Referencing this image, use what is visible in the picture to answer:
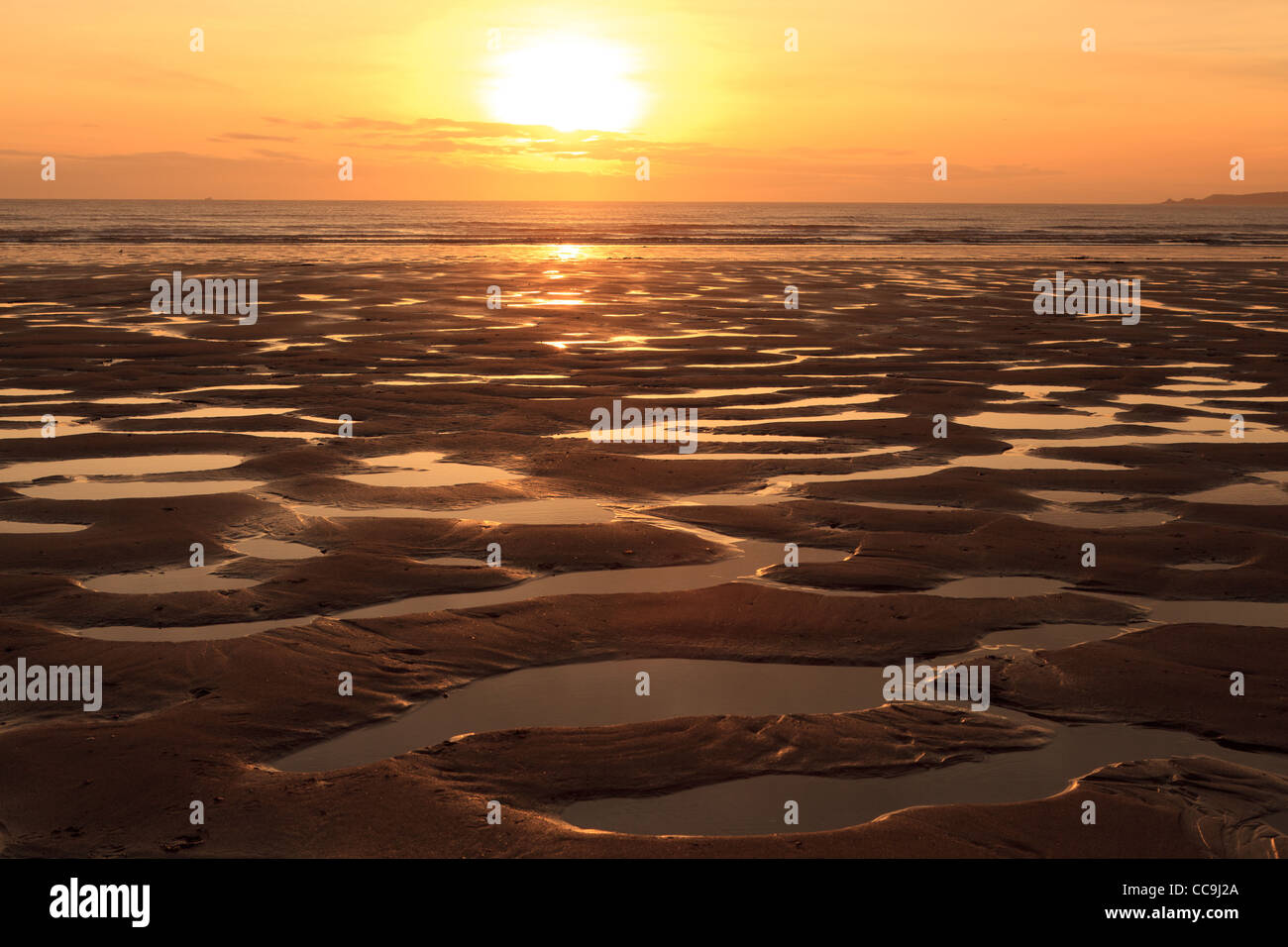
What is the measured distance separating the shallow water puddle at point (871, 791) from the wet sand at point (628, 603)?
3 centimetres

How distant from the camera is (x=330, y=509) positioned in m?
9.98

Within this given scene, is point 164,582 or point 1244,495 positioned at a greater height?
point 1244,495

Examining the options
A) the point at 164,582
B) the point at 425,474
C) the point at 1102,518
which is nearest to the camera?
the point at 164,582

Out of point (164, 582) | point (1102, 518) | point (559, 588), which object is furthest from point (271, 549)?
point (1102, 518)

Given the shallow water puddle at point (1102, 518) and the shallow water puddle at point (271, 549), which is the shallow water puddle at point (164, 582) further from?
the shallow water puddle at point (1102, 518)

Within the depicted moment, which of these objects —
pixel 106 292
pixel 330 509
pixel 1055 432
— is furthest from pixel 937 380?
pixel 106 292

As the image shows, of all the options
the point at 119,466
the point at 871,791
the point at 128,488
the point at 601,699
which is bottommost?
the point at 871,791

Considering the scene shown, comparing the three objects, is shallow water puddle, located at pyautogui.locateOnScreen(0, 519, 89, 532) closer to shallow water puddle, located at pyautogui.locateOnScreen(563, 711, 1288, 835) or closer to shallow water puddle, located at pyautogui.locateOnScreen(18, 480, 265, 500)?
shallow water puddle, located at pyautogui.locateOnScreen(18, 480, 265, 500)

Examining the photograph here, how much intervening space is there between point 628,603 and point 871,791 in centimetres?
278

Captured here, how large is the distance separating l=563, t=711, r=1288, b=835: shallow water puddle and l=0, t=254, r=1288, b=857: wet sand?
3 cm

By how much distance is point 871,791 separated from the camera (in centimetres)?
532

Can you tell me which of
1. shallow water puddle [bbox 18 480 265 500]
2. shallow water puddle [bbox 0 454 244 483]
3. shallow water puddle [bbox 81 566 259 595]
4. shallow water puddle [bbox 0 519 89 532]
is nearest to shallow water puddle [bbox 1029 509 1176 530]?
shallow water puddle [bbox 81 566 259 595]

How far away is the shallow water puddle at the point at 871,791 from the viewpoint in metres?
5.00

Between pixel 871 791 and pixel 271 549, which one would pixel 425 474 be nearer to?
pixel 271 549
